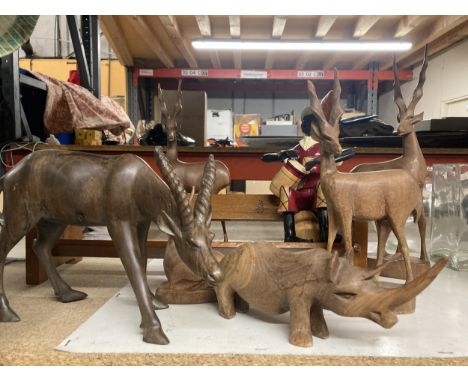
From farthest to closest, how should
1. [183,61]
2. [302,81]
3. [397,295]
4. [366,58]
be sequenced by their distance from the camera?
[302,81] → [183,61] → [366,58] → [397,295]

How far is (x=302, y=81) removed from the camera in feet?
12.0

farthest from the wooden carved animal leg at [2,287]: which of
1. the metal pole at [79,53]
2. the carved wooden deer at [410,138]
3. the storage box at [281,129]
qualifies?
the storage box at [281,129]

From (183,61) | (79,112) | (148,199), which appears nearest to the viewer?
(148,199)

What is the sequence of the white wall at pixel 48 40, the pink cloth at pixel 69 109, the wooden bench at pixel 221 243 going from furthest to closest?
the white wall at pixel 48 40
the pink cloth at pixel 69 109
the wooden bench at pixel 221 243

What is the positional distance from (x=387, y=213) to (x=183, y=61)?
294cm

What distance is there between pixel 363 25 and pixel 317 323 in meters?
2.20

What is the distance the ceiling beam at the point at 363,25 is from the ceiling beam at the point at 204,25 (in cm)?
94

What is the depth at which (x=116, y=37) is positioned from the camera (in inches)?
108

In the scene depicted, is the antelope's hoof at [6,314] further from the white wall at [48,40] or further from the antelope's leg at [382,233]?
the white wall at [48,40]

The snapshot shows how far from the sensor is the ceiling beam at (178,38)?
227cm

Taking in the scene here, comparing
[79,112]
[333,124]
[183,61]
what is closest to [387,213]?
[333,124]

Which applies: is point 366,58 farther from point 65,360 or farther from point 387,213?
point 65,360

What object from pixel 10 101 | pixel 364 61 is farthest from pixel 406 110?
pixel 364 61

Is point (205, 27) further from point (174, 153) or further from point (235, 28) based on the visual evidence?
point (174, 153)
